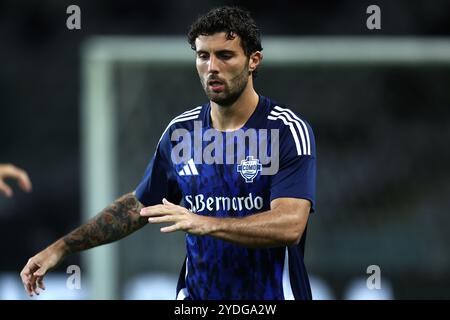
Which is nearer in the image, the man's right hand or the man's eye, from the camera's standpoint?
the man's eye

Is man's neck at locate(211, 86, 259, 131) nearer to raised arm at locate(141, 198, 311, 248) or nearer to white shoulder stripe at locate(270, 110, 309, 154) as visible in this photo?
white shoulder stripe at locate(270, 110, 309, 154)

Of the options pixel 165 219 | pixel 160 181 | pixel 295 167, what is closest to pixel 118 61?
pixel 160 181

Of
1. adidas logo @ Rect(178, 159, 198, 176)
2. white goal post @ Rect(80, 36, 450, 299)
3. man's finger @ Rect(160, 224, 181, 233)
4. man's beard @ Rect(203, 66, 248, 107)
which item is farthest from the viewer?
white goal post @ Rect(80, 36, 450, 299)

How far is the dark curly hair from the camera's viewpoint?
4.59 meters

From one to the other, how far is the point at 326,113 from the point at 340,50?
52cm

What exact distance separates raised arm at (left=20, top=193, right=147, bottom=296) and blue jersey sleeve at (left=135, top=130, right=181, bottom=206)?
65 millimetres

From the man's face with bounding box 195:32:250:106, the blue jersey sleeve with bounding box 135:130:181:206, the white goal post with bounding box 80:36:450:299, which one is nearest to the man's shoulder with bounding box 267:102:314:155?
the man's face with bounding box 195:32:250:106

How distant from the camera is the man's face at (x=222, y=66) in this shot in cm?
461

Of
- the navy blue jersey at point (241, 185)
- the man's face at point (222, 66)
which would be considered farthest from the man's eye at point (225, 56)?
the navy blue jersey at point (241, 185)

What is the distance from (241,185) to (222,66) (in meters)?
0.56

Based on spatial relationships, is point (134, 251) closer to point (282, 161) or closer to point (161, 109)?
point (161, 109)

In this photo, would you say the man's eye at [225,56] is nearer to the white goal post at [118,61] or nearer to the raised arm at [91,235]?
the raised arm at [91,235]

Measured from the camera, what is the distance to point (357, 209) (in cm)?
819
